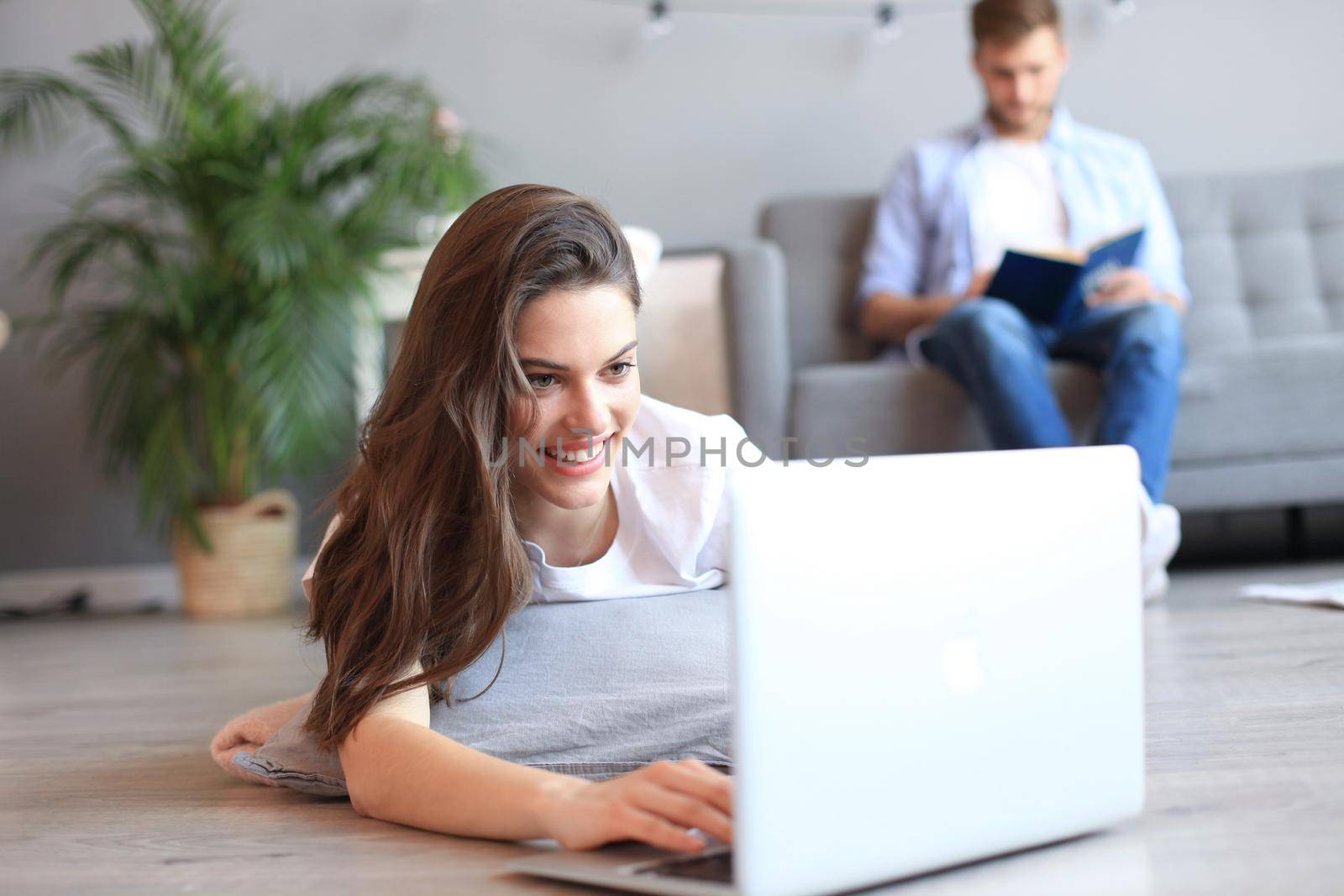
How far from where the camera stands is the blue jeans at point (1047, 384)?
83.3 inches

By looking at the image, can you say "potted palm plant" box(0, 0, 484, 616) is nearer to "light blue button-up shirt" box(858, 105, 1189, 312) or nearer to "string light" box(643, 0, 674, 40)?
"string light" box(643, 0, 674, 40)

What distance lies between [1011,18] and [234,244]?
5.27ft

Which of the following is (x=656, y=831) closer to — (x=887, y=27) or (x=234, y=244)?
(x=234, y=244)

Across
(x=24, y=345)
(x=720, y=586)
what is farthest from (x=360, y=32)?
(x=720, y=586)

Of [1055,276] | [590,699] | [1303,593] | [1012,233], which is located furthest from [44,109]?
[1303,593]

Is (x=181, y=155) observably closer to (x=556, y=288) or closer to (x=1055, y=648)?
(x=556, y=288)

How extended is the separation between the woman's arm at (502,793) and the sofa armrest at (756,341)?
1.44m

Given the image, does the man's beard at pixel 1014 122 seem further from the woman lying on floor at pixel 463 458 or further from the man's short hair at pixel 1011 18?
the woman lying on floor at pixel 463 458

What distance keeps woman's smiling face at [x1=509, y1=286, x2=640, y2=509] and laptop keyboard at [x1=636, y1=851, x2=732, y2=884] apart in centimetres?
41

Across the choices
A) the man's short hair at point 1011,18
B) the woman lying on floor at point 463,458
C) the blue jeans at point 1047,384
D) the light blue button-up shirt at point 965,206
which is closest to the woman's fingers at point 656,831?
the woman lying on floor at point 463,458

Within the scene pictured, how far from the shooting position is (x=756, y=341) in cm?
244

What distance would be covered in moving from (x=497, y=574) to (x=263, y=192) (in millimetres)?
1856

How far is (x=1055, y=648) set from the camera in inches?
A: 30.6

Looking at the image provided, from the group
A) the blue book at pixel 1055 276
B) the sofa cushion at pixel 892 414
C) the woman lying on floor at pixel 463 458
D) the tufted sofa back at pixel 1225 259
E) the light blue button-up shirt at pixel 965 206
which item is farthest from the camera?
the tufted sofa back at pixel 1225 259
